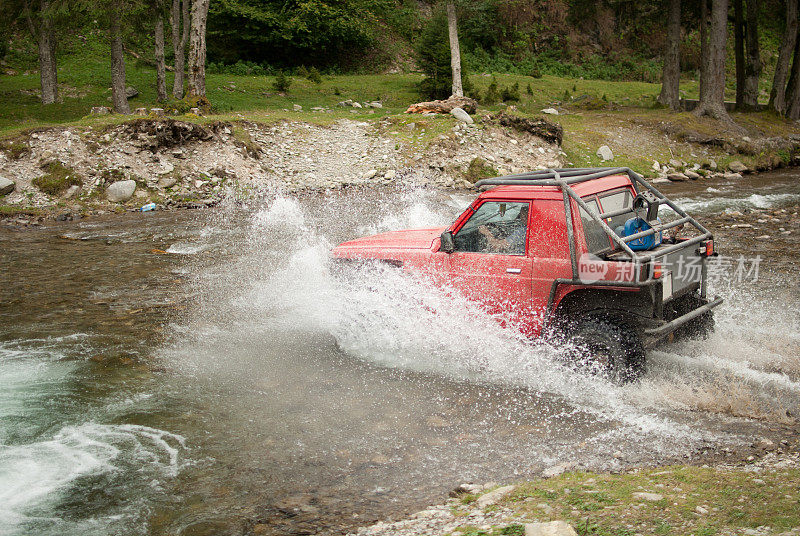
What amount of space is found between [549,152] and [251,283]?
48.0ft

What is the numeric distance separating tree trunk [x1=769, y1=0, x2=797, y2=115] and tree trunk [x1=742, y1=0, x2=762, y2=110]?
866mm

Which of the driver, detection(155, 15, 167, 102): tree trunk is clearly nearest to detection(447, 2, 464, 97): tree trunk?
detection(155, 15, 167, 102): tree trunk

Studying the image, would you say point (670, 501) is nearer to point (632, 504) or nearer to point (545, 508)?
point (632, 504)

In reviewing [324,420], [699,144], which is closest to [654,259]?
[324,420]

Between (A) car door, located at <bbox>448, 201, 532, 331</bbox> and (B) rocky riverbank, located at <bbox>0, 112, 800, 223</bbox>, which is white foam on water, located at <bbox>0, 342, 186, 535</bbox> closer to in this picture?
(A) car door, located at <bbox>448, 201, 532, 331</bbox>

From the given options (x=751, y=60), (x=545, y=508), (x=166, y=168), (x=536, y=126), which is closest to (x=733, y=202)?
(x=536, y=126)

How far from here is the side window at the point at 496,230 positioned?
263 inches

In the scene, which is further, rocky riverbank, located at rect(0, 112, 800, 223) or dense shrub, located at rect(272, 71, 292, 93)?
dense shrub, located at rect(272, 71, 292, 93)

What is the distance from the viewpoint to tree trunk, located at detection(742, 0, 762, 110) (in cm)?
2838

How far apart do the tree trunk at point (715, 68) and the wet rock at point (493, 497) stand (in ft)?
84.5

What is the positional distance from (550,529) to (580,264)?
3.14 meters

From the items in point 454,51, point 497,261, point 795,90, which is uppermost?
point 454,51

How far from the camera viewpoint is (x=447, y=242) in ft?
23.3

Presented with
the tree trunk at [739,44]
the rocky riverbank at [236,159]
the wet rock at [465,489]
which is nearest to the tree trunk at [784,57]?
the tree trunk at [739,44]
